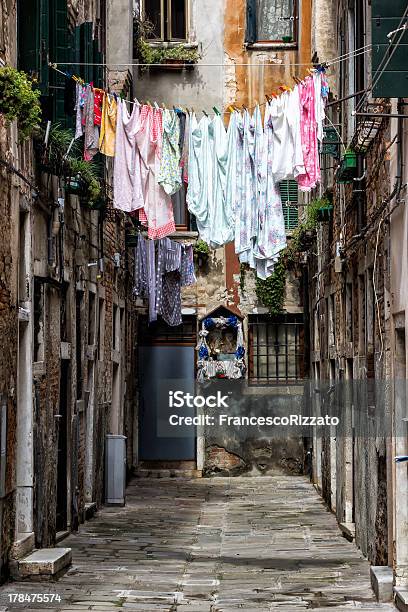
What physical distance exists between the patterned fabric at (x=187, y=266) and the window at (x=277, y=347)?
2.45m

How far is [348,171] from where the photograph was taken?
45.8 ft

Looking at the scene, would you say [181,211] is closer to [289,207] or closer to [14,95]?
[289,207]

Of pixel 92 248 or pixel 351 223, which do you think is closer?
pixel 351 223

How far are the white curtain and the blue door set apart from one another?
6651 mm

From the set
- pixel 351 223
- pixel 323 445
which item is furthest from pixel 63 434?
pixel 323 445

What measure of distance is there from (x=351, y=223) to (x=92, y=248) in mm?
4242

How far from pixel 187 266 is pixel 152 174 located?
26.9ft

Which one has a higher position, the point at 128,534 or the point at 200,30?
the point at 200,30

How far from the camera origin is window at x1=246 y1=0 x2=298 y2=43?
25.2 meters

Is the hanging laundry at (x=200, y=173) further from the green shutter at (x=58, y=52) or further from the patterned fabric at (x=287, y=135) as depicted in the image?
the green shutter at (x=58, y=52)

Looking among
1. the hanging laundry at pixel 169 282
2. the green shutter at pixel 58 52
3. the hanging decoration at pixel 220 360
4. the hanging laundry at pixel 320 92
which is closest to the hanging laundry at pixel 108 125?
the green shutter at pixel 58 52

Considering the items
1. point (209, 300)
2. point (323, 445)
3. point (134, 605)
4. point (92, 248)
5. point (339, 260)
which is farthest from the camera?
point (209, 300)

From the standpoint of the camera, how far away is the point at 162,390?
84.1ft

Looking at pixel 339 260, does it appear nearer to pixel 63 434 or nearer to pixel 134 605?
pixel 63 434
